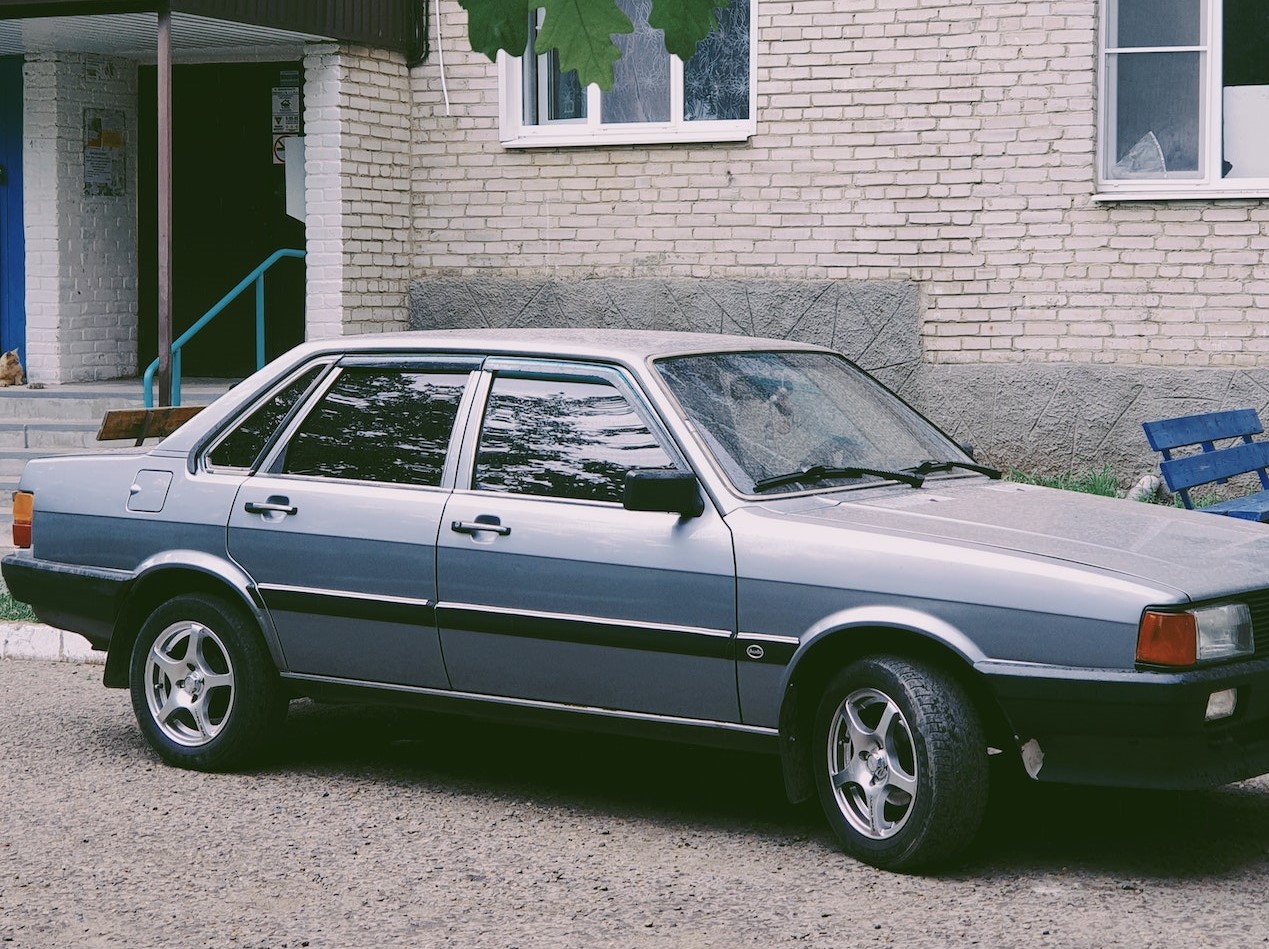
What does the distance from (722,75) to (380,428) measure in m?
7.52

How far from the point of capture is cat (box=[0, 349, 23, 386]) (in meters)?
14.4

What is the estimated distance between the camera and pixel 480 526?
5.88 meters

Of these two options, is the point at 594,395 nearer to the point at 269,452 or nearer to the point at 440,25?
the point at 269,452

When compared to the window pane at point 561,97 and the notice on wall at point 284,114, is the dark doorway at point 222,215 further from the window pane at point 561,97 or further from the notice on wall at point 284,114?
the window pane at point 561,97

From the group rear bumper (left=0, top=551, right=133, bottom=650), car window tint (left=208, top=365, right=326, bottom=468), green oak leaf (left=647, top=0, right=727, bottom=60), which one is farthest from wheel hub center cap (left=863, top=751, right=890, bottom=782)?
rear bumper (left=0, top=551, right=133, bottom=650)

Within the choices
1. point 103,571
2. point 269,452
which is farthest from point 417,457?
point 103,571

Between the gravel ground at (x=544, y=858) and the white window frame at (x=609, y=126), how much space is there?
6.97 meters

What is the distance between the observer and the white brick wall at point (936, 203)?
39.3ft

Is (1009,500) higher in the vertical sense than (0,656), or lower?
higher

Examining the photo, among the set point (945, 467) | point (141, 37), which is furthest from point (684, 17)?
point (141, 37)

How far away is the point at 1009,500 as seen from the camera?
5887mm

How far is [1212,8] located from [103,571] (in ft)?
27.3

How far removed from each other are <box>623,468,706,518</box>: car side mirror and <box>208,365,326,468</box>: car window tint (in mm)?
1549

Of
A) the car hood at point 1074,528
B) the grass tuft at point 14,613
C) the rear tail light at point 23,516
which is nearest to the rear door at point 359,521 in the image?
the rear tail light at point 23,516
